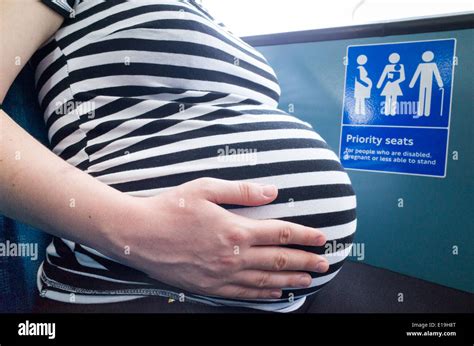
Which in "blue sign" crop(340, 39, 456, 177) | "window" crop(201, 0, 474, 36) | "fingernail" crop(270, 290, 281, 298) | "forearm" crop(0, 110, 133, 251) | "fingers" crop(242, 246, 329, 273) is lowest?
"fingernail" crop(270, 290, 281, 298)

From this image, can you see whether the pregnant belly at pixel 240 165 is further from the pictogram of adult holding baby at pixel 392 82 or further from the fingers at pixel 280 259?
the pictogram of adult holding baby at pixel 392 82

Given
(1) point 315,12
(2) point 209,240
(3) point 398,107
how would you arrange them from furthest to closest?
1. (1) point 315,12
2. (3) point 398,107
3. (2) point 209,240

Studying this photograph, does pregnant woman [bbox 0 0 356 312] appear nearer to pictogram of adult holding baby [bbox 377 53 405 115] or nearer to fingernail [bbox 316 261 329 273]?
fingernail [bbox 316 261 329 273]

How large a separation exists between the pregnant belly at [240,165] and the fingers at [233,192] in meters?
0.02

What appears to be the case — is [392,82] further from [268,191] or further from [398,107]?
[268,191]

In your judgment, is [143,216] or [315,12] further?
[315,12]

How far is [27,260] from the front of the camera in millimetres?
516

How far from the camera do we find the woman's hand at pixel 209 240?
378 millimetres

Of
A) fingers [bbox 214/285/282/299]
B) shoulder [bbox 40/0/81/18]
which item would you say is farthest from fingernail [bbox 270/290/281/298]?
shoulder [bbox 40/0/81/18]

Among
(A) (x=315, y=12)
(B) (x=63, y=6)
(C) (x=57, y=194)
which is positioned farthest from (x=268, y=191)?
(A) (x=315, y=12)

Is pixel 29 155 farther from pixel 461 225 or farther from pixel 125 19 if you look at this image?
pixel 461 225

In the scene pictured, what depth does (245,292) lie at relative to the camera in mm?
411

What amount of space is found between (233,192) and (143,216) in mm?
119

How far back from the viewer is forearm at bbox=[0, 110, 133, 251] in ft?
1.25
